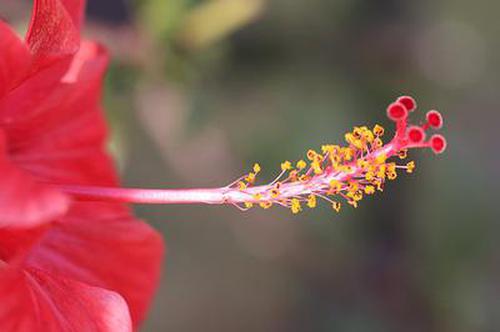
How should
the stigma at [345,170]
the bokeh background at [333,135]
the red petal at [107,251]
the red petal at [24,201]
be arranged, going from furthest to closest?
A: the bokeh background at [333,135], the red petal at [107,251], the stigma at [345,170], the red petal at [24,201]

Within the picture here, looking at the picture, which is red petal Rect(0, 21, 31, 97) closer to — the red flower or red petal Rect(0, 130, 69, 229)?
the red flower

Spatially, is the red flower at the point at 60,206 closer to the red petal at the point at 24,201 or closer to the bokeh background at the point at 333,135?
the red petal at the point at 24,201

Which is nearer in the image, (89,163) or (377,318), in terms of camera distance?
(89,163)

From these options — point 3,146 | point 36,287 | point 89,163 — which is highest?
point 89,163

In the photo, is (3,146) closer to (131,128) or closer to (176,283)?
(131,128)

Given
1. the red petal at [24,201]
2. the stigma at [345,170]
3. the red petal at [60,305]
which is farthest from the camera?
the stigma at [345,170]

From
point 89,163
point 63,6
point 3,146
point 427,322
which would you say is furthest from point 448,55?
point 3,146

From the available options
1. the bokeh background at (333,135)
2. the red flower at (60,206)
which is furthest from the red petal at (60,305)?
the bokeh background at (333,135)

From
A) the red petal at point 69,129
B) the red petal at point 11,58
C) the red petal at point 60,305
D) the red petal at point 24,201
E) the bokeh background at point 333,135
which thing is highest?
the bokeh background at point 333,135
